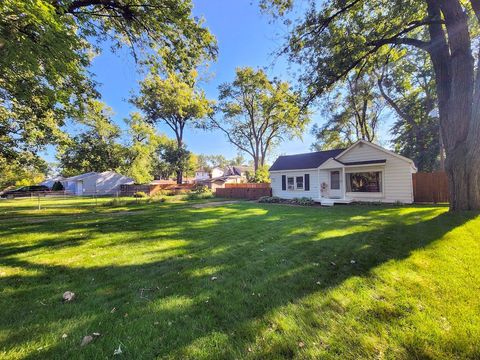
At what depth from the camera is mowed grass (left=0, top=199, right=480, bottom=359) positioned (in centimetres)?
206

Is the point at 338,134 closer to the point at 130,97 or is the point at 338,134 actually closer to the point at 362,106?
the point at 362,106

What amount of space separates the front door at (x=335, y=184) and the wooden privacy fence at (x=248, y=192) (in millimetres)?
5881

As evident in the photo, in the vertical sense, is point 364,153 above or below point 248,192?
above

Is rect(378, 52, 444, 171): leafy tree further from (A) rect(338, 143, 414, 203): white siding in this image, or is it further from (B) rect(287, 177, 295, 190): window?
(B) rect(287, 177, 295, 190): window

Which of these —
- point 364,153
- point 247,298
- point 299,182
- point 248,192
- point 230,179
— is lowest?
point 247,298

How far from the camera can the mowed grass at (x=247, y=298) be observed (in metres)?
2.06

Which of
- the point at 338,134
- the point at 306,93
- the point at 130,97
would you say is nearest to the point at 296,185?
the point at 306,93

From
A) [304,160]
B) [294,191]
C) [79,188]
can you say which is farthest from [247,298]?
[79,188]

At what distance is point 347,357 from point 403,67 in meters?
24.7

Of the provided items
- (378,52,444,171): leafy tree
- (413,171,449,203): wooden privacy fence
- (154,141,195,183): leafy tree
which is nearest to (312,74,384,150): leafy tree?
(378,52,444,171): leafy tree

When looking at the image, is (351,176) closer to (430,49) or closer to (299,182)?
(299,182)

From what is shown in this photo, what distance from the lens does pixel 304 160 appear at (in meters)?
19.5

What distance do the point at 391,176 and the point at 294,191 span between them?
6999 mm

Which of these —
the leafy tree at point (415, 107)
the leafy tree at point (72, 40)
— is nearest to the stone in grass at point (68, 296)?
the leafy tree at point (72, 40)
